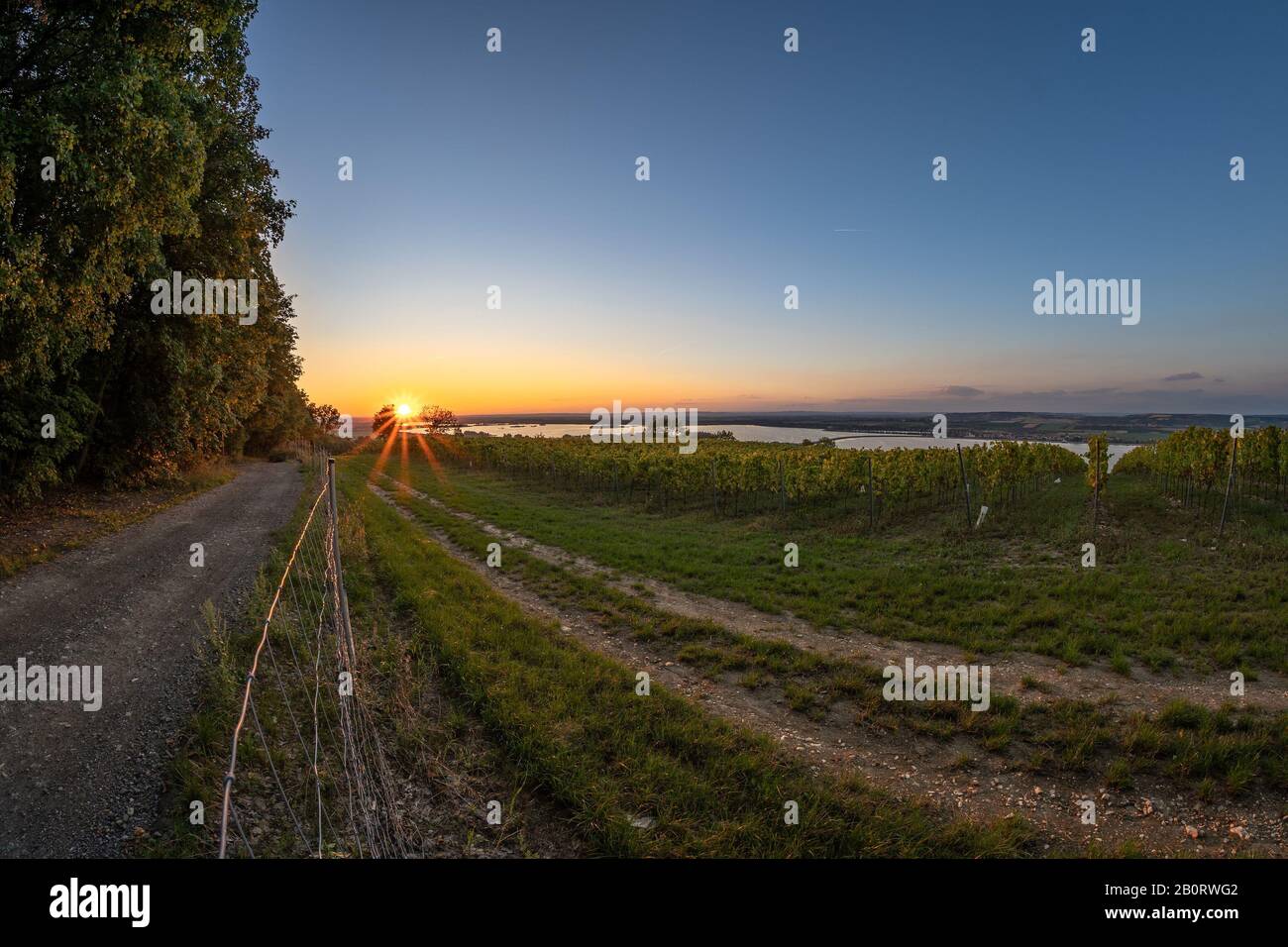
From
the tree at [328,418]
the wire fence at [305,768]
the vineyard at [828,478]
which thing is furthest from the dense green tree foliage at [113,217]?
the tree at [328,418]

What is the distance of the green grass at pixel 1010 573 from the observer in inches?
310

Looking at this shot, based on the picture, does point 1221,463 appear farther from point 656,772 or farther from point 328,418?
point 328,418

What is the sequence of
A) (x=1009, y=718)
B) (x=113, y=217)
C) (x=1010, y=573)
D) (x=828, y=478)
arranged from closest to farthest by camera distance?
(x=1009, y=718)
(x=113, y=217)
(x=1010, y=573)
(x=828, y=478)

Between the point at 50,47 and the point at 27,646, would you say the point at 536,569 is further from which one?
the point at 50,47

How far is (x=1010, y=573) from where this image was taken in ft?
36.8

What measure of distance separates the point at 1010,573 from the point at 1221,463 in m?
12.5

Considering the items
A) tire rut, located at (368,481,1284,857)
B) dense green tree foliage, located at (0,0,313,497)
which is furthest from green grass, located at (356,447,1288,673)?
dense green tree foliage, located at (0,0,313,497)

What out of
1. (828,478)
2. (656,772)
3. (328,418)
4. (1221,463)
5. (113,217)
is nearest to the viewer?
(656,772)

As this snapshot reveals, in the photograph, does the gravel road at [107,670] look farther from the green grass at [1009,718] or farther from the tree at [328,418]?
the tree at [328,418]

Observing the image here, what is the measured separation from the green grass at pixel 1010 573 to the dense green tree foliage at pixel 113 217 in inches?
421

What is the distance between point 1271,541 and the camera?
11.7 meters

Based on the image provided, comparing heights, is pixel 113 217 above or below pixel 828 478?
above

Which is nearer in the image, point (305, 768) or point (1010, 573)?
point (305, 768)

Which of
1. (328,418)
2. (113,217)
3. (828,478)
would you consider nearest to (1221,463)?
(828,478)
